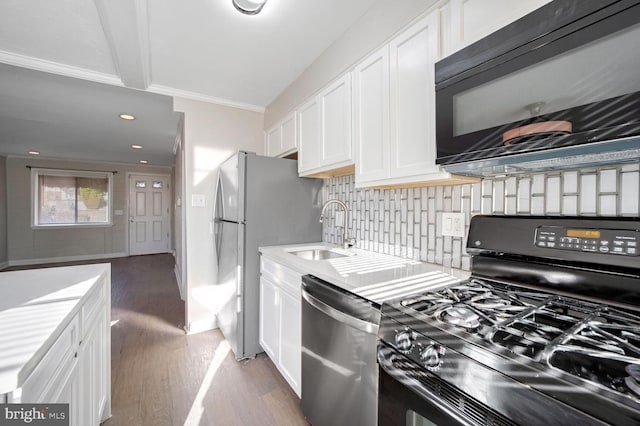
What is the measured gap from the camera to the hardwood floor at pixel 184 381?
1606 millimetres

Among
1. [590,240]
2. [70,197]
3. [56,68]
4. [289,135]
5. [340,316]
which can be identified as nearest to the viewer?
[590,240]

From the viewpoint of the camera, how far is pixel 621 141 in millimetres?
686

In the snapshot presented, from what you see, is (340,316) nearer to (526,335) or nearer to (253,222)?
(526,335)

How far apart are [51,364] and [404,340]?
3.50 feet

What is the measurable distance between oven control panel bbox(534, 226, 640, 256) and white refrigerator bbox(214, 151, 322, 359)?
1682mm

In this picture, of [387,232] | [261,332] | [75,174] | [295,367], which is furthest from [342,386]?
[75,174]

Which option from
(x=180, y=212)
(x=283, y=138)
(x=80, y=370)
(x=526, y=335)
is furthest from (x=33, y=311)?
(x=180, y=212)

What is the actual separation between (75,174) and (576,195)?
850 cm

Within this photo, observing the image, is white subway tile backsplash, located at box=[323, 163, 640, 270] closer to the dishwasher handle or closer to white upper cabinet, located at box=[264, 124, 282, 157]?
the dishwasher handle

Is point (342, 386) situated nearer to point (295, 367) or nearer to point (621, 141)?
point (295, 367)

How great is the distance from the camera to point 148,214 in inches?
281

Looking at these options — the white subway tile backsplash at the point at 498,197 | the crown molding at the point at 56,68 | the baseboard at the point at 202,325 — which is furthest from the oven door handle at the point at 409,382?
the crown molding at the point at 56,68

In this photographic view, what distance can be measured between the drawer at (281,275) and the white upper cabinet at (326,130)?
767mm

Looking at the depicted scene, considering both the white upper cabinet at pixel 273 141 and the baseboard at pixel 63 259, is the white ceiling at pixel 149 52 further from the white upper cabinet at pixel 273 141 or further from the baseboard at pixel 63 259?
the baseboard at pixel 63 259
